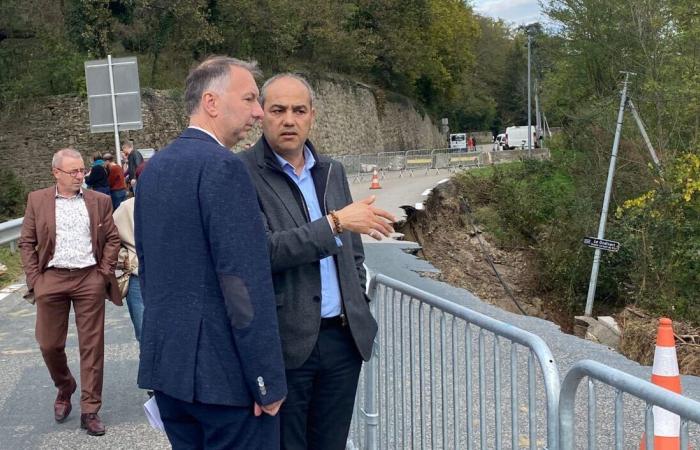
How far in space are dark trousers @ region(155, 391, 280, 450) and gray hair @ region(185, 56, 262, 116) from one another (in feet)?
3.17

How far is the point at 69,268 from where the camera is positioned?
18.1 feet

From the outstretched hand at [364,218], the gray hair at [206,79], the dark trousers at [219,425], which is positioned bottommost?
the dark trousers at [219,425]

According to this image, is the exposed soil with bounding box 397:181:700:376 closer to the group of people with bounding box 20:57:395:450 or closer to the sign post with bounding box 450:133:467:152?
the group of people with bounding box 20:57:395:450

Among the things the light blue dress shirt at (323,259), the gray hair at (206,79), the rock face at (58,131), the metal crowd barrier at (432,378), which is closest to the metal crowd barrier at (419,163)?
the rock face at (58,131)

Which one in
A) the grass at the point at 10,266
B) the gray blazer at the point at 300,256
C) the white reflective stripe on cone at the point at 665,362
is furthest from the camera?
the grass at the point at 10,266

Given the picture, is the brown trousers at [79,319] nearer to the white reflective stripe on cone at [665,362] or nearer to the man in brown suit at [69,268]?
the man in brown suit at [69,268]

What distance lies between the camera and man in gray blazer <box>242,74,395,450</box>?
2883 mm

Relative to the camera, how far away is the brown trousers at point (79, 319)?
545 cm

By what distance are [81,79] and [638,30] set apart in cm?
1942

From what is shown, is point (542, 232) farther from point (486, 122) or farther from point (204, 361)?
point (486, 122)

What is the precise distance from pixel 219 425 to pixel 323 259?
79 centimetres

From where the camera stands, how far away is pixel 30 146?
29.7 metres

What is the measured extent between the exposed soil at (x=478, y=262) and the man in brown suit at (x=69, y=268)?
388 inches

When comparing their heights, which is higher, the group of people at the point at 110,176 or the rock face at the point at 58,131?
the rock face at the point at 58,131
